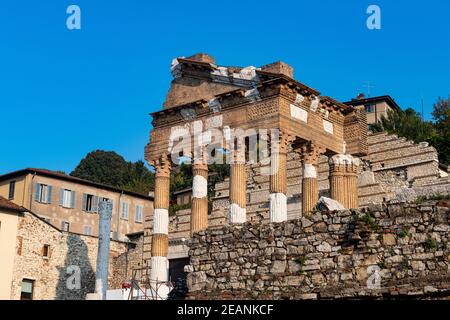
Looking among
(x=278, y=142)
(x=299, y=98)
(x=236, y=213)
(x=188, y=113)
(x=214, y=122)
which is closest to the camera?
(x=278, y=142)

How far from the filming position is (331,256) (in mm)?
13656

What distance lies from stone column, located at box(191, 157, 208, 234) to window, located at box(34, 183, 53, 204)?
2117 centimetres

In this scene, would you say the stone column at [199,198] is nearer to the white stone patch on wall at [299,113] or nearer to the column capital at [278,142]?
the column capital at [278,142]

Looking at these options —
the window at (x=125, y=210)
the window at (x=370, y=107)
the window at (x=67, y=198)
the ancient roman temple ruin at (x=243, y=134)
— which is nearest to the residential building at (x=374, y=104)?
the window at (x=370, y=107)

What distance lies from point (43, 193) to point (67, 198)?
2091mm

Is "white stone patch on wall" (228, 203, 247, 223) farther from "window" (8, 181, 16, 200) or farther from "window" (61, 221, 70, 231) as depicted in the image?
"window" (61, 221, 70, 231)

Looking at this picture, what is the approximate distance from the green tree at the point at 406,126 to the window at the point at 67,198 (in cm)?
2493

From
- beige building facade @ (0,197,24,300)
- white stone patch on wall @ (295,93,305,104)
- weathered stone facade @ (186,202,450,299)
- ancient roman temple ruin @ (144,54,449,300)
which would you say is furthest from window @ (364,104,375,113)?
weathered stone facade @ (186,202,450,299)

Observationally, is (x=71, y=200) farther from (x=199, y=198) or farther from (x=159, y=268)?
(x=199, y=198)

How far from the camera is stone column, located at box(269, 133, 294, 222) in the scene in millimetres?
32812

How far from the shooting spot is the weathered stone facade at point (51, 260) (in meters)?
40.8

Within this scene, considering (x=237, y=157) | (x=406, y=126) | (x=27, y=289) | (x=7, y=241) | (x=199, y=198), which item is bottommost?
(x=27, y=289)

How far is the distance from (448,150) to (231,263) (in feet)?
143

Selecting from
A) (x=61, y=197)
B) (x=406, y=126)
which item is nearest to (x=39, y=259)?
(x=61, y=197)
